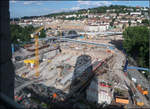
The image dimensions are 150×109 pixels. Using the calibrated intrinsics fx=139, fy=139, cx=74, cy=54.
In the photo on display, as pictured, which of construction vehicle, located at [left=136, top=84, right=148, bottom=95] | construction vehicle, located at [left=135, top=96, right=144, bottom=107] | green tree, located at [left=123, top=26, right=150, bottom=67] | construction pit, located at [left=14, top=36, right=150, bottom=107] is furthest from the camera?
green tree, located at [left=123, top=26, right=150, bottom=67]

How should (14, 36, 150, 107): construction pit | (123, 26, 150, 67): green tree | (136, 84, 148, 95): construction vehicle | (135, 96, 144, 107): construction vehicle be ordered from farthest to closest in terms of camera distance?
(123, 26, 150, 67): green tree
(136, 84, 148, 95): construction vehicle
(14, 36, 150, 107): construction pit
(135, 96, 144, 107): construction vehicle

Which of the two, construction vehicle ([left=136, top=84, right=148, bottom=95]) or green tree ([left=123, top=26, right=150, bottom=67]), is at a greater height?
green tree ([left=123, top=26, right=150, bottom=67])

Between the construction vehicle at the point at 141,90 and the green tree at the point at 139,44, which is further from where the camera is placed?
the green tree at the point at 139,44

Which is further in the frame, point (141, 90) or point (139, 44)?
point (139, 44)

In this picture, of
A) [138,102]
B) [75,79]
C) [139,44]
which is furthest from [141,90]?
[139,44]

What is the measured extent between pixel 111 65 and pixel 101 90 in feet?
16.3

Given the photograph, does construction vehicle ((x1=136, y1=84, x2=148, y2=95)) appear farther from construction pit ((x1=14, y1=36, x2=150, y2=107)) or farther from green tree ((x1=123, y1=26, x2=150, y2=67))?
green tree ((x1=123, y1=26, x2=150, y2=67))

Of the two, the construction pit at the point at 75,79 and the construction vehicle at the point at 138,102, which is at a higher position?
the construction pit at the point at 75,79

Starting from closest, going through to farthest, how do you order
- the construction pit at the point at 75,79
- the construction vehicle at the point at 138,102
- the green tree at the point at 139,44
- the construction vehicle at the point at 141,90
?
1. the construction vehicle at the point at 138,102
2. the construction pit at the point at 75,79
3. the construction vehicle at the point at 141,90
4. the green tree at the point at 139,44

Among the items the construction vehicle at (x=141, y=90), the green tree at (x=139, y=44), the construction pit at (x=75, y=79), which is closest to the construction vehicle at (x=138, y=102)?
the construction pit at (x=75, y=79)

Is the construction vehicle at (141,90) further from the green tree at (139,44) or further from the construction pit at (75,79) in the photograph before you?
the green tree at (139,44)

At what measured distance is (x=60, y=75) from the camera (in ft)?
28.8

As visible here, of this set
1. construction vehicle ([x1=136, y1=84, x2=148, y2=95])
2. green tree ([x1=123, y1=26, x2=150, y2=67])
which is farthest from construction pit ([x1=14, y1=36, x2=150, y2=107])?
green tree ([x1=123, y1=26, x2=150, y2=67])

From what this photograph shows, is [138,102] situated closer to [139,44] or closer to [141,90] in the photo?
[141,90]
